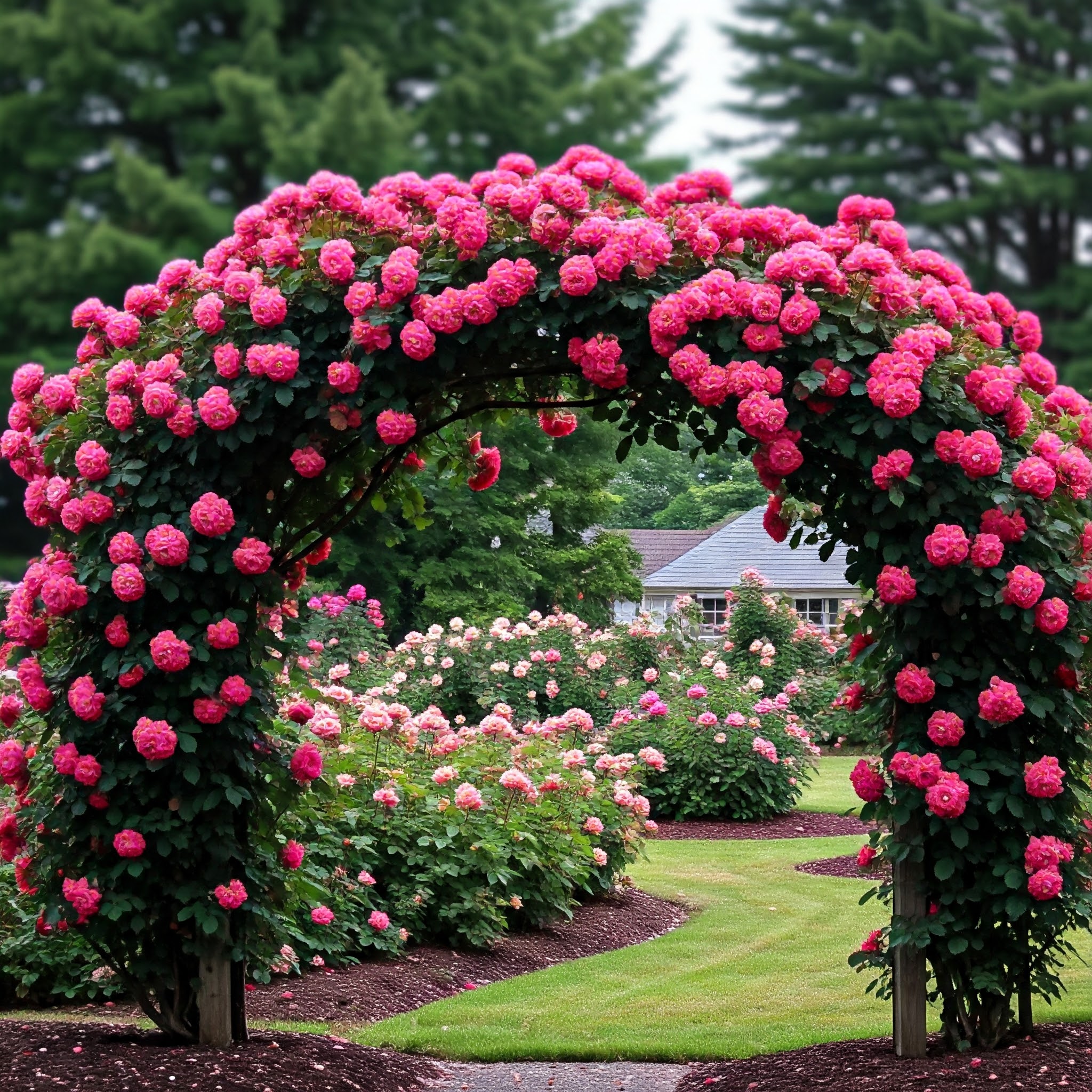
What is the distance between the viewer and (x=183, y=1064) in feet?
13.8

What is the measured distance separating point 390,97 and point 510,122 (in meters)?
1.28

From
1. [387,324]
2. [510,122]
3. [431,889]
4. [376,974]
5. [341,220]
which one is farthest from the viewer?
[510,122]

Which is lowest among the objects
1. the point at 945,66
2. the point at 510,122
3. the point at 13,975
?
the point at 13,975

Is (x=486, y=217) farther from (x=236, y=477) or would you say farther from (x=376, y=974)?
(x=376, y=974)

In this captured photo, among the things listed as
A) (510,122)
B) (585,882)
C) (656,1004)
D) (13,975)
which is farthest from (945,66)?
(13,975)

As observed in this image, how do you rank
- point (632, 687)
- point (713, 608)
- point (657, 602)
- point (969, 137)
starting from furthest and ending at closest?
1. point (657, 602)
2. point (713, 608)
3. point (969, 137)
4. point (632, 687)

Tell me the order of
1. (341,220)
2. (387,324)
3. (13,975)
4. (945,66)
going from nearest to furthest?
(387,324) → (341,220) → (13,975) → (945,66)

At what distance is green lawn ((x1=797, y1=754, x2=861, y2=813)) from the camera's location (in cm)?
1270

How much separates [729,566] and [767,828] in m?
12.4

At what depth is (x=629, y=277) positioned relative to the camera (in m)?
4.19

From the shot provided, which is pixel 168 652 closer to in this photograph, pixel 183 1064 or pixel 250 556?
pixel 250 556

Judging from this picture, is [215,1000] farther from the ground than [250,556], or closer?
closer

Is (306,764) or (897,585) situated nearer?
(897,585)

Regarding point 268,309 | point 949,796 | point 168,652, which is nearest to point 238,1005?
point 168,652
